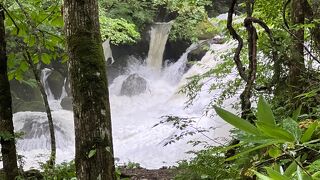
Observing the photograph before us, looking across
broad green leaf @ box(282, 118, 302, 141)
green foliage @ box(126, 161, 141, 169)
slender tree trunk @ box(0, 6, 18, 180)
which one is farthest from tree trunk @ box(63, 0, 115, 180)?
green foliage @ box(126, 161, 141, 169)

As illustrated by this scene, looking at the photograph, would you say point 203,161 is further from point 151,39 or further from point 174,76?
point 151,39

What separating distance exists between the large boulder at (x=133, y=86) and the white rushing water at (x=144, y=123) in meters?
0.20

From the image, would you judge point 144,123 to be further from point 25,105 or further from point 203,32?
point 203,32

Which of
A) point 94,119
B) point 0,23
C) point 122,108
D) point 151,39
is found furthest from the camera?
point 151,39

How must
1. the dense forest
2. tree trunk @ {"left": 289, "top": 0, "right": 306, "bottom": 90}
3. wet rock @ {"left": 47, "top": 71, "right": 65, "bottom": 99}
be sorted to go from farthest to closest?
wet rock @ {"left": 47, "top": 71, "right": 65, "bottom": 99} → tree trunk @ {"left": 289, "top": 0, "right": 306, "bottom": 90} → the dense forest

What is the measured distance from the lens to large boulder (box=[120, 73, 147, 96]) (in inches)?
651

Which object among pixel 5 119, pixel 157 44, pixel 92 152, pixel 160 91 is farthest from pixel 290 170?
pixel 157 44

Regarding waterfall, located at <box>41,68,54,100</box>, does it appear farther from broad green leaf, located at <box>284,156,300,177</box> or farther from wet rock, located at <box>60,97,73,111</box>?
broad green leaf, located at <box>284,156,300,177</box>

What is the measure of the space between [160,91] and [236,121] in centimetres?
1566

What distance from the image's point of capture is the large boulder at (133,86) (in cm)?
1653

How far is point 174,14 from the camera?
62.3ft

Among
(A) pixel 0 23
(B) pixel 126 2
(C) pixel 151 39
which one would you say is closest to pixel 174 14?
(C) pixel 151 39

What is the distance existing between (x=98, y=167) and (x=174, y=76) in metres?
14.0

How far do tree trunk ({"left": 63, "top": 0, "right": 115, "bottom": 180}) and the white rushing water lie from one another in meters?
6.62
